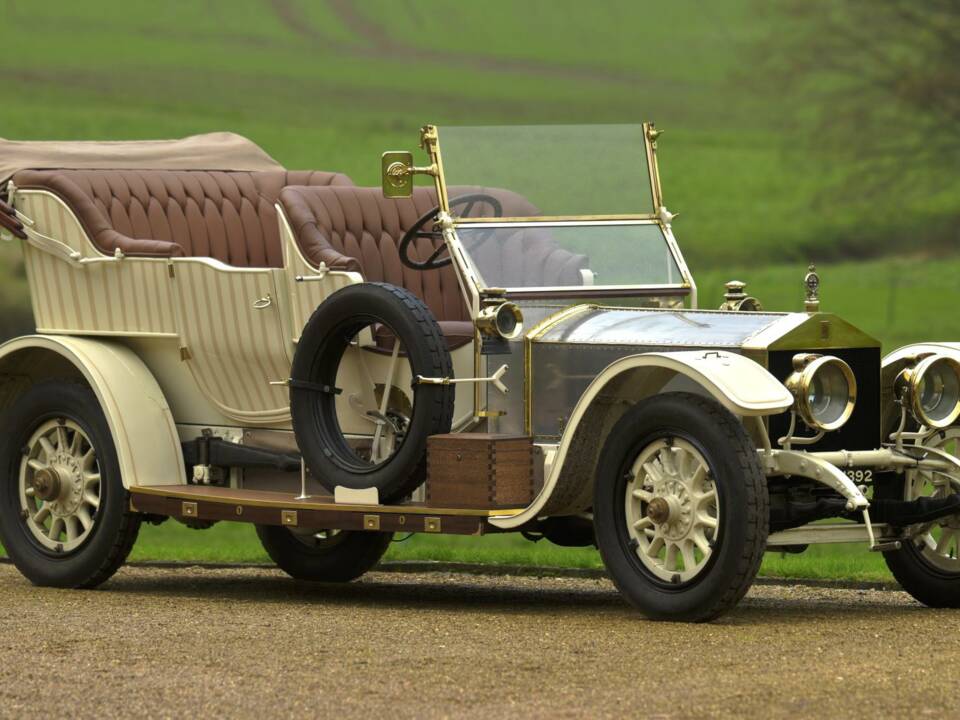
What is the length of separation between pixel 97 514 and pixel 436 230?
2077 millimetres

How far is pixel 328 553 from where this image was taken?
991 cm

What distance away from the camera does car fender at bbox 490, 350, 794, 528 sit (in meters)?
7.13

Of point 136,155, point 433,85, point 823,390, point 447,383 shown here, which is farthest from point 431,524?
point 433,85

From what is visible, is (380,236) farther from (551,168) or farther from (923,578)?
(923,578)

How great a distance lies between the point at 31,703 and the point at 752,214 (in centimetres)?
2579

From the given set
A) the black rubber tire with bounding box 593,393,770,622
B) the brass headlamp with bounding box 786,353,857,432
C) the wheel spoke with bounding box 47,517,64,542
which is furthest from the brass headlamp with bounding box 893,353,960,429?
the wheel spoke with bounding box 47,517,64,542

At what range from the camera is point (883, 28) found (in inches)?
1238

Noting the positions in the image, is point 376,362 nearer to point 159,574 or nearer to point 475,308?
point 475,308

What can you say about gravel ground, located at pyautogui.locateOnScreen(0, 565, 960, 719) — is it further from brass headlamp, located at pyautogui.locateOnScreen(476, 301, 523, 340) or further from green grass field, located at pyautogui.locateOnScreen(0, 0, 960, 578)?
green grass field, located at pyautogui.locateOnScreen(0, 0, 960, 578)

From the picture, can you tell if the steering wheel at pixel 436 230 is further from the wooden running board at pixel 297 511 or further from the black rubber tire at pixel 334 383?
the wooden running board at pixel 297 511

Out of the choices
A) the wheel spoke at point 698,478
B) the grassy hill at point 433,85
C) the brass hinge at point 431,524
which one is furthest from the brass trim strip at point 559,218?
the grassy hill at point 433,85

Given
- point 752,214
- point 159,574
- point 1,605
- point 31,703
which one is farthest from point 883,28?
point 31,703

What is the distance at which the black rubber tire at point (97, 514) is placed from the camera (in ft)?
30.1

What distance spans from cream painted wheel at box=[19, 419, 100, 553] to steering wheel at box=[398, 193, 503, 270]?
176cm
